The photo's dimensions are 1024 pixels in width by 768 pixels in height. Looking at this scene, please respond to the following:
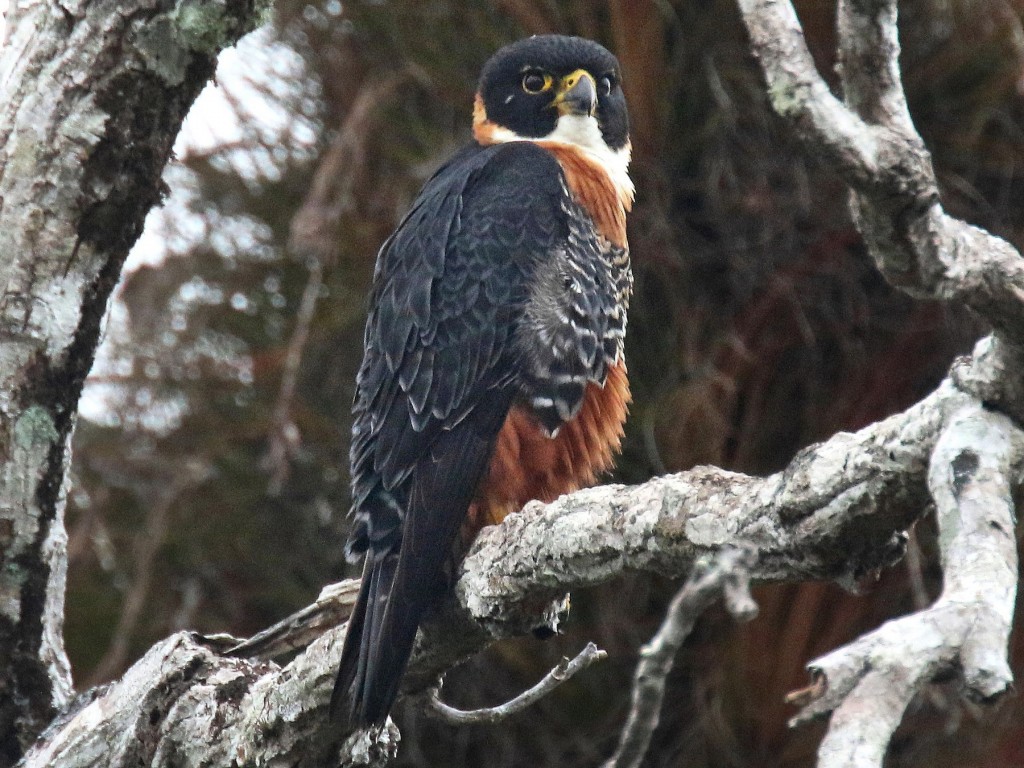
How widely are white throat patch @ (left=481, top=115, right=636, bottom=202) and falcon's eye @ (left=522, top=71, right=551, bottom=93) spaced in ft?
0.34

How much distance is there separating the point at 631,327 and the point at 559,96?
92 cm

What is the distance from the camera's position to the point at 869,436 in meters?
1.67

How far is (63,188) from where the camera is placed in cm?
263

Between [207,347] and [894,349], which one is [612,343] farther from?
[207,347]

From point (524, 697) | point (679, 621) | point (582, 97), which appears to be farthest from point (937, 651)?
point (582, 97)

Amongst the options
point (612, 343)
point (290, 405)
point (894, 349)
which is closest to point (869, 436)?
point (612, 343)

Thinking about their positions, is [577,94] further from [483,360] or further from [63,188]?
[63,188]

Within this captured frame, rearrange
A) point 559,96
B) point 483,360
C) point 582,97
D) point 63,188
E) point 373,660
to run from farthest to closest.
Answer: point 559,96 < point 582,97 < point 483,360 < point 63,188 < point 373,660

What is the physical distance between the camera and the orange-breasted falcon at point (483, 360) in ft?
8.85

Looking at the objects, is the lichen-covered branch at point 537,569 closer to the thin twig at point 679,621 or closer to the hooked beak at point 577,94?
the thin twig at point 679,621

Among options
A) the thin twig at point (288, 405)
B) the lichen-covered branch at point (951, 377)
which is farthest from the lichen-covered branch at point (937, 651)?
the thin twig at point (288, 405)

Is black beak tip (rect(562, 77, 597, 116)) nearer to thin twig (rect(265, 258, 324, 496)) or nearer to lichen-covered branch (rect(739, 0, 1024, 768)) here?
thin twig (rect(265, 258, 324, 496))

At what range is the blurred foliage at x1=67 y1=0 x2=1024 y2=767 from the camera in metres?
3.97

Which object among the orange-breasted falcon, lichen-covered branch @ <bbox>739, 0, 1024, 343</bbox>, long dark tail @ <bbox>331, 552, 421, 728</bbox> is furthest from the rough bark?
lichen-covered branch @ <bbox>739, 0, 1024, 343</bbox>
